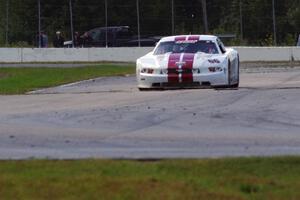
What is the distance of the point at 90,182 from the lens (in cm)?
758

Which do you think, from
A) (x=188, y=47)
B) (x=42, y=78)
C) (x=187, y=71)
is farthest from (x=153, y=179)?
(x=42, y=78)

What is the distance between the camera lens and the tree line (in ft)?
157

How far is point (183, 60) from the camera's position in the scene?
1962 cm

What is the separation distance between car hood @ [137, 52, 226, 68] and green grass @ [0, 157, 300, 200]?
430 inches

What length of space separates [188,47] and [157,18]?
27534mm

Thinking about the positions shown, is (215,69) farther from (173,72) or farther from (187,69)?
(173,72)

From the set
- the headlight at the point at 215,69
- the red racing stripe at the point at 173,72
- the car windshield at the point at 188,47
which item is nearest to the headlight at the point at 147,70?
the red racing stripe at the point at 173,72

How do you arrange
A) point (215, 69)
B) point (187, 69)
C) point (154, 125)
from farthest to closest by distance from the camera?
point (215, 69)
point (187, 69)
point (154, 125)

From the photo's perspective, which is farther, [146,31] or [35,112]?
[146,31]

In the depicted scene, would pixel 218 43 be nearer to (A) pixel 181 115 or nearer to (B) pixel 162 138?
(A) pixel 181 115

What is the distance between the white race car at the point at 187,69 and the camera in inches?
770

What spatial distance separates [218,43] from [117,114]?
7.60 metres

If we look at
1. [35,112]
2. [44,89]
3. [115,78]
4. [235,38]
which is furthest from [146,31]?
[35,112]

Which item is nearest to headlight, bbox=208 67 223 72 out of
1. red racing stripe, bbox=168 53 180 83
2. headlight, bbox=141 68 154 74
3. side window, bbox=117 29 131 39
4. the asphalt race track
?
red racing stripe, bbox=168 53 180 83
